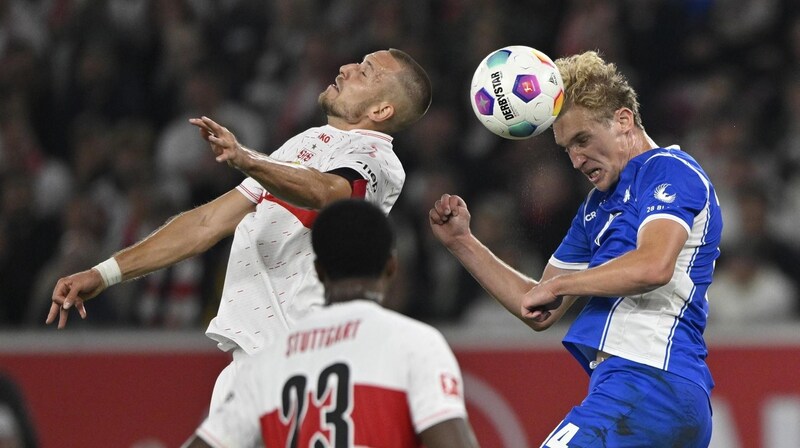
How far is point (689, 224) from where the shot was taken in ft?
16.4

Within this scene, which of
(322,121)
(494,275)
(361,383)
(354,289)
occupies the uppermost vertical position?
(322,121)

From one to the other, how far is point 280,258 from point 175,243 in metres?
0.51

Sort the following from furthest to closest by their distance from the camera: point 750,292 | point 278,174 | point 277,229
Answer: point 750,292, point 277,229, point 278,174

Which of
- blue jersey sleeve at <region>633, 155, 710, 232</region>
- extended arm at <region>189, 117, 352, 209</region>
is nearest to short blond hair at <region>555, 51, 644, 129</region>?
blue jersey sleeve at <region>633, 155, 710, 232</region>

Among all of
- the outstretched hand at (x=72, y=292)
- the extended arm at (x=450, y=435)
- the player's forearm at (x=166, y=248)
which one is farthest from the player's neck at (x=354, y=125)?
the extended arm at (x=450, y=435)

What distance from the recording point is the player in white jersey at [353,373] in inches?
143

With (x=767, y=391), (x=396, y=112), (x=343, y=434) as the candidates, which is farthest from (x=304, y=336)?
(x=767, y=391)

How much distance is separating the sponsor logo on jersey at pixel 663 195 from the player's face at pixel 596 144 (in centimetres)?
33

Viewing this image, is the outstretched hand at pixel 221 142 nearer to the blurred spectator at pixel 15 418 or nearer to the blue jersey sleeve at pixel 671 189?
the blue jersey sleeve at pixel 671 189

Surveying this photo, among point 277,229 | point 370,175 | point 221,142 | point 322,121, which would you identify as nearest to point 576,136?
point 370,175

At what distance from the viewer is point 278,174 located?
4.99 meters

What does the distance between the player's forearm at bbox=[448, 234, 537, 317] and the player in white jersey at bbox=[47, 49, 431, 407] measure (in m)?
0.41

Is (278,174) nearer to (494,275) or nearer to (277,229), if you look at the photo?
(277,229)

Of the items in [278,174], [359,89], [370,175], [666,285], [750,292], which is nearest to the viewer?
[278,174]
